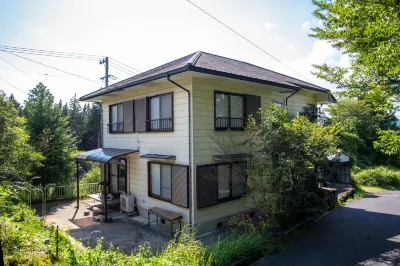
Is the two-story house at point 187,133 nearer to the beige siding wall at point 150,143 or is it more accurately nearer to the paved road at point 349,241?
the beige siding wall at point 150,143

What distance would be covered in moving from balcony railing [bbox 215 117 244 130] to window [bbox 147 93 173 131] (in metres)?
1.66

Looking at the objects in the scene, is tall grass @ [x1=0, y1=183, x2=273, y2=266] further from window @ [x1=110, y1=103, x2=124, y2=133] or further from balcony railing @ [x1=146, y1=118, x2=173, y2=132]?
window @ [x1=110, y1=103, x2=124, y2=133]

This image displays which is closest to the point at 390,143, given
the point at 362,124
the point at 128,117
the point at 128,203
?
the point at 128,203

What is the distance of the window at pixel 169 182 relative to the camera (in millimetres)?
7844

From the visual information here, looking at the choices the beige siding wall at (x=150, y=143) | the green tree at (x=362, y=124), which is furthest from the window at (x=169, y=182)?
the green tree at (x=362, y=124)

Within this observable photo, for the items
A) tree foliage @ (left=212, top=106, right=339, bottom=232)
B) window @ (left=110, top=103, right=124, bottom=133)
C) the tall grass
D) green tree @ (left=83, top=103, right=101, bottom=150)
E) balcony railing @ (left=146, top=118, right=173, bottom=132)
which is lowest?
the tall grass

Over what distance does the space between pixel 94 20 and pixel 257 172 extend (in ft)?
23.6

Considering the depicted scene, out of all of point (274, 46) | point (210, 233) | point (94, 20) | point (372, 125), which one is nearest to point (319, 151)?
point (210, 233)

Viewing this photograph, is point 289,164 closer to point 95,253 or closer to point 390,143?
point 390,143

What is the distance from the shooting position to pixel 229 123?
8.95 m

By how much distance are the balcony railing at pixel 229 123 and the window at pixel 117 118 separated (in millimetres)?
4961

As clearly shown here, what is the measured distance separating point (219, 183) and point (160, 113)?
3342mm

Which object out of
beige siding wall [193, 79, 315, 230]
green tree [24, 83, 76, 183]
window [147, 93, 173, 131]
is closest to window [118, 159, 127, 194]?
window [147, 93, 173, 131]

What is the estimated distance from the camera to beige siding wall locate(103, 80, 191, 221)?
8047mm
